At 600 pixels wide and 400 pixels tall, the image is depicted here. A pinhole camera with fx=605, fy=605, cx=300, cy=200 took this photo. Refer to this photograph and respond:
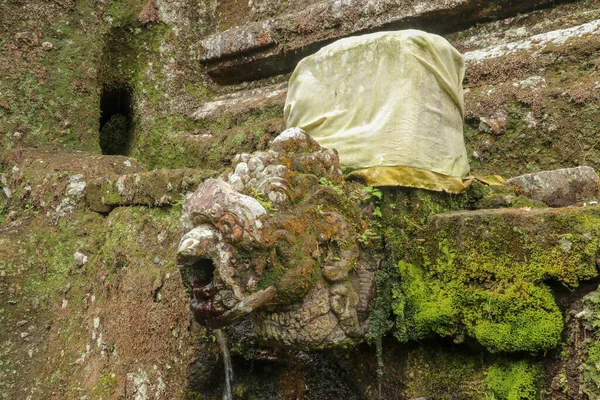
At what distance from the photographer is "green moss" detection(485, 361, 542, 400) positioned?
2.02 metres

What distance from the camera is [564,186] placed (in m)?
2.68

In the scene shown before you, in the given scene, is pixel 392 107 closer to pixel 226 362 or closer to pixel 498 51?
pixel 226 362

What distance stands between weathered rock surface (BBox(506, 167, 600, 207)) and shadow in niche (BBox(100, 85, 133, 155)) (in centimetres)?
393

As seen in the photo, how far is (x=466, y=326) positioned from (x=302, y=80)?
1360 millimetres

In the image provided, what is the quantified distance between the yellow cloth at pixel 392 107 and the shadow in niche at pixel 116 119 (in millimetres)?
3287

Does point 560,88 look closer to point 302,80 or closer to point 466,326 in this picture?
point 302,80

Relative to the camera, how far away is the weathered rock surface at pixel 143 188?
3008mm

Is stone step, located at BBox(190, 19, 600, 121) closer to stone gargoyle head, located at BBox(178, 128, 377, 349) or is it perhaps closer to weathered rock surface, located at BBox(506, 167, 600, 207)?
weathered rock surface, located at BBox(506, 167, 600, 207)

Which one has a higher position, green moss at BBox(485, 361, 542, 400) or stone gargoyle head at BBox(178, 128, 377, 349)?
stone gargoyle head at BBox(178, 128, 377, 349)

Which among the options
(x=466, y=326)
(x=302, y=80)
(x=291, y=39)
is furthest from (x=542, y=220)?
(x=291, y=39)

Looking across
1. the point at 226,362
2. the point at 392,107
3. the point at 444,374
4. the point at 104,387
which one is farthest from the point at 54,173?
the point at 444,374

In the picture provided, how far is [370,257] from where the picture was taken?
2379 millimetres

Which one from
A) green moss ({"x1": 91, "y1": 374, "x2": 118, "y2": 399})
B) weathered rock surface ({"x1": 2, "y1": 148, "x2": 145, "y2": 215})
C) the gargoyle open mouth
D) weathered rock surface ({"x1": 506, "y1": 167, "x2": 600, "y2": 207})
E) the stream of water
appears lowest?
green moss ({"x1": 91, "y1": 374, "x2": 118, "y2": 399})

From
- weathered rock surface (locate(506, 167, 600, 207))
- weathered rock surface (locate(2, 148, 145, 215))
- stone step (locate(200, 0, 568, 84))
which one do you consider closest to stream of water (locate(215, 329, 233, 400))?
weathered rock surface (locate(506, 167, 600, 207))
